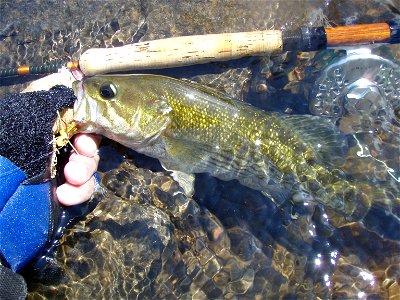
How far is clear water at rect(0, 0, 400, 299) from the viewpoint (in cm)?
405

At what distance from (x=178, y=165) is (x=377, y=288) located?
234cm

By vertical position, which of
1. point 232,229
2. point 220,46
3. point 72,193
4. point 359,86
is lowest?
point 232,229

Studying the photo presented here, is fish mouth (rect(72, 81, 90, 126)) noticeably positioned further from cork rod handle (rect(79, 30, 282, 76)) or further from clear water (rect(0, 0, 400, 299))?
clear water (rect(0, 0, 400, 299))

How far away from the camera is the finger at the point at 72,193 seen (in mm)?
3630

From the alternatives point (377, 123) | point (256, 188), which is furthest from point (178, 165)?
point (377, 123)

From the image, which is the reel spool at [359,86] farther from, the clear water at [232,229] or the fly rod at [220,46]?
the fly rod at [220,46]

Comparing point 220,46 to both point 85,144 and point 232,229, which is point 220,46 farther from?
point 232,229

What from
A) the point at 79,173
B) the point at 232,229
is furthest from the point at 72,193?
the point at 232,229

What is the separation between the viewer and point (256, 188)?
4.38m

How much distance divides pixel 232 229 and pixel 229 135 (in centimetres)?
104

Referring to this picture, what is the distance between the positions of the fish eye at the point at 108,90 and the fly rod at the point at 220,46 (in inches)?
25.8

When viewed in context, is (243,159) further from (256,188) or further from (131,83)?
(131,83)

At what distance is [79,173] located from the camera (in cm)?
350

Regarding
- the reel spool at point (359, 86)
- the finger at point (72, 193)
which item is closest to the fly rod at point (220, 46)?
the reel spool at point (359, 86)
